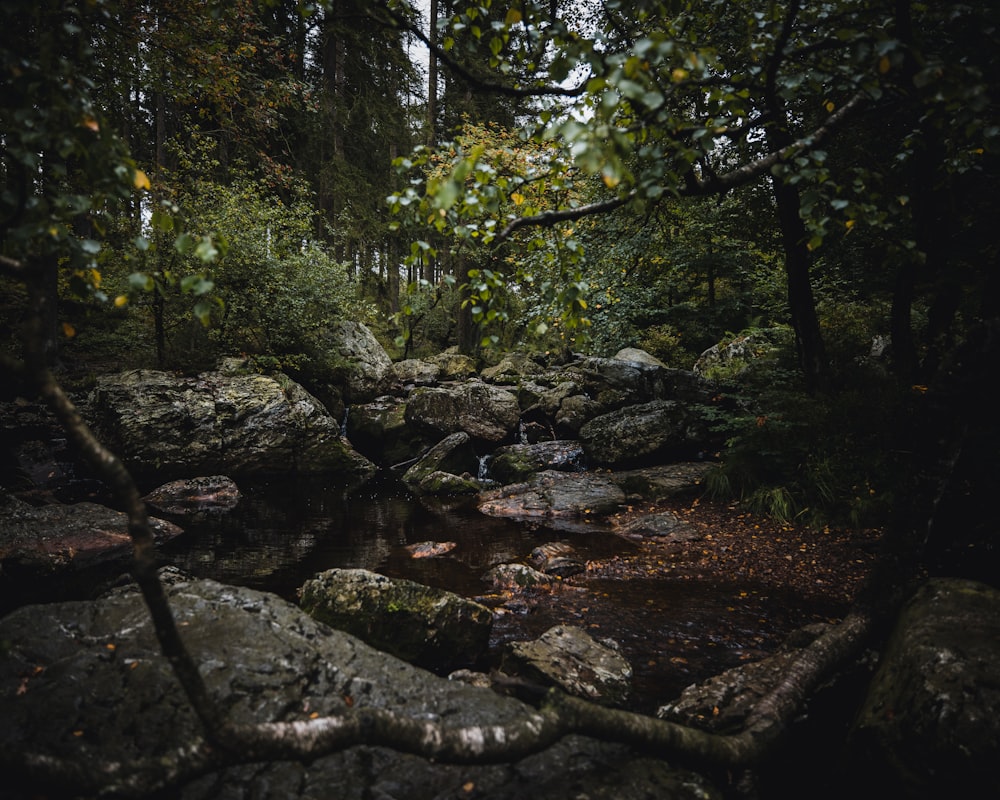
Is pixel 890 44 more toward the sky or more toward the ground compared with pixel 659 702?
more toward the sky

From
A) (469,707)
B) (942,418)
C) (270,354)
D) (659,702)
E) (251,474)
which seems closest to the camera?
(469,707)

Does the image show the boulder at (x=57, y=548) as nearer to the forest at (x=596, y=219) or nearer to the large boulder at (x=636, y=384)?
the forest at (x=596, y=219)

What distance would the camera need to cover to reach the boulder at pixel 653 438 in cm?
1113

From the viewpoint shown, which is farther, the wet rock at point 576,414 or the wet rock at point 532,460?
the wet rock at point 576,414

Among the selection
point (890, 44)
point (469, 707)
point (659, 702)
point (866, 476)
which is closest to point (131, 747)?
point (469, 707)

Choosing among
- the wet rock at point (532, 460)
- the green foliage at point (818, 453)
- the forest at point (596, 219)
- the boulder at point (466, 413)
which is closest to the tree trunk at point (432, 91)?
the forest at point (596, 219)

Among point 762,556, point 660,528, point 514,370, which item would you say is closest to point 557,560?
point 660,528

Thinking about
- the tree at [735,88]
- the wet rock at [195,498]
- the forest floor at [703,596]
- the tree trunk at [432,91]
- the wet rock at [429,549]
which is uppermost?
the tree trunk at [432,91]

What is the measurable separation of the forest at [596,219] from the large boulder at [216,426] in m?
1.33

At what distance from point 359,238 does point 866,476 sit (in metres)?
19.8

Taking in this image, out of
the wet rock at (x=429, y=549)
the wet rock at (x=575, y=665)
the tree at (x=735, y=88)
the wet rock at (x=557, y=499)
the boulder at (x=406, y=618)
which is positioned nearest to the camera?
the tree at (x=735, y=88)

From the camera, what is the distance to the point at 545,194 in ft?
11.5

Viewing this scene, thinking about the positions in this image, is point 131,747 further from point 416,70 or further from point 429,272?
point 429,272

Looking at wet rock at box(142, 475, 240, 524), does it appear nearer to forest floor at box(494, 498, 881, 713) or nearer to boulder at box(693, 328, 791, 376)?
forest floor at box(494, 498, 881, 713)
